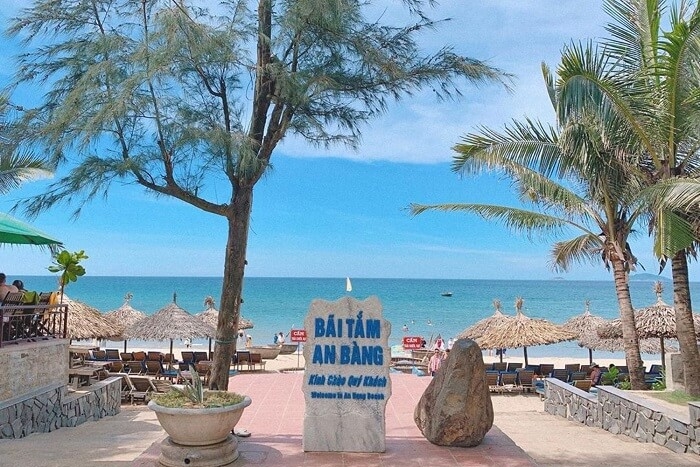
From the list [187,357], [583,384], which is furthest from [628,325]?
[187,357]

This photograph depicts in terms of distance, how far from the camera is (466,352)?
6602 mm

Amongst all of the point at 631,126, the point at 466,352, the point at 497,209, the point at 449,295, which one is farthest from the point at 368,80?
the point at 449,295

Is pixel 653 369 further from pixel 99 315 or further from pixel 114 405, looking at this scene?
pixel 99 315

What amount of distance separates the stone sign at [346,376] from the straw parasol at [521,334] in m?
12.6

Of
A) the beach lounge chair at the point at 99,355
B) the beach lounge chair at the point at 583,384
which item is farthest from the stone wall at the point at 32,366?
the beach lounge chair at the point at 583,384

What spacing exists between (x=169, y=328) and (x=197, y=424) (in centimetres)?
1336

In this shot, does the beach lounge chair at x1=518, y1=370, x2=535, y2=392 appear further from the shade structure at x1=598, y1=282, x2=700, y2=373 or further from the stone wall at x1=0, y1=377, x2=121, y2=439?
the stone wall at x1=0, y1=377, x2=121, y2=439

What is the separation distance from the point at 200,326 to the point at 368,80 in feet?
44.0

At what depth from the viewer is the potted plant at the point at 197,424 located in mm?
5457

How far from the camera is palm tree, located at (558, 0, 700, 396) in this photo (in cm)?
804

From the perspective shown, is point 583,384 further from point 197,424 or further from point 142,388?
point 197,424

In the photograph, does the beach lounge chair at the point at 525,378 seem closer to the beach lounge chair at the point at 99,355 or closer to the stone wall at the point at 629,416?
the stone wall at the point at 629,416

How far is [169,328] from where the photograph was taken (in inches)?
713

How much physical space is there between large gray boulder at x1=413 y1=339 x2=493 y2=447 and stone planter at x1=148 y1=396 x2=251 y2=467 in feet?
7.39
